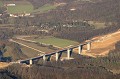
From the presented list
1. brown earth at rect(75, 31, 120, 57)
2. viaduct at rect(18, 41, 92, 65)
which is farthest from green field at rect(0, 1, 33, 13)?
Result: viaduct at rect(18, 41, 92, 65)

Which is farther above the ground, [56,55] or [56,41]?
[56,55]

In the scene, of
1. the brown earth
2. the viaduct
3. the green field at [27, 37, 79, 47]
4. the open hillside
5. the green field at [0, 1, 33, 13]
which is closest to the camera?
the viaduct

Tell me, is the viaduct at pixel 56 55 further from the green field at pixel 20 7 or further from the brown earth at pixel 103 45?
the green field at pixel 20 7

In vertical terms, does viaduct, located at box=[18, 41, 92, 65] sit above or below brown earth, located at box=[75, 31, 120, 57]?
above

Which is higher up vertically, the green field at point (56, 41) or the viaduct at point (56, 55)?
the viaduct at point (56, 55)

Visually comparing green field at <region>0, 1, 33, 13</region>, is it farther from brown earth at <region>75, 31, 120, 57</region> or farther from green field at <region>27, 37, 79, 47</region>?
brown earth at <region>75, 31, 120, 57</region>

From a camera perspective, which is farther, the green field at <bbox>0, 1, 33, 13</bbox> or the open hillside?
the green field at <bbox>0, 1, 33, 13</bbox>

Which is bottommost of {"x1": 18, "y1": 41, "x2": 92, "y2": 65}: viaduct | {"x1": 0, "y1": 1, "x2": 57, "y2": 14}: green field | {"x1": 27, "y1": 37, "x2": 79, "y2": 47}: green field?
{"x1": 0, "y1": 1, "x2": 57, "y2": 14}: green field

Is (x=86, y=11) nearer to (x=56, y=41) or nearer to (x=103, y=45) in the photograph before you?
(x=56, y=41)

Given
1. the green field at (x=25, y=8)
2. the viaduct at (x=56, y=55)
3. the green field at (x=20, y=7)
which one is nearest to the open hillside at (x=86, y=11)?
the green field at (x=25, y=8)

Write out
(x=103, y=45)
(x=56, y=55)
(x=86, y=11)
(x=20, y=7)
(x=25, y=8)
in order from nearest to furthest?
(x=56, y=55), (x=103, y=45), (x=86, y=11), (x=25, y=8), (x=20, y=7)

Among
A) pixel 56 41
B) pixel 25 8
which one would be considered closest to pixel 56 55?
pixel 56 41
